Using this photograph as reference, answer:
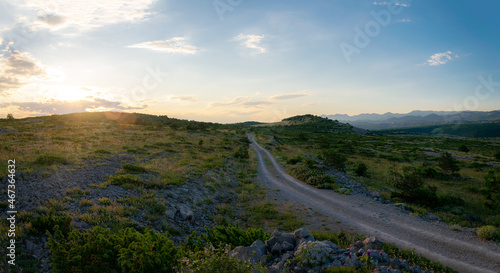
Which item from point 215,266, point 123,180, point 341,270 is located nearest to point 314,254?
point 341,270

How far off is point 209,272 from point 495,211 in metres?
20.7

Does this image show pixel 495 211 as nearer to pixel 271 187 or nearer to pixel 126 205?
pixel 271 187

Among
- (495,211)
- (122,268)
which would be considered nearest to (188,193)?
(122,268)

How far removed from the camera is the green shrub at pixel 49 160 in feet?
46.4

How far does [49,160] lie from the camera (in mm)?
14484

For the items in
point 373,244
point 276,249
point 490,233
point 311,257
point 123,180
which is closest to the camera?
point 311,257

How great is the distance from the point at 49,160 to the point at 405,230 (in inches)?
880

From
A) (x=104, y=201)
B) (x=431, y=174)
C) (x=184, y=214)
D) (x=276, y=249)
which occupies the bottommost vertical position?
(x=431, y=174)

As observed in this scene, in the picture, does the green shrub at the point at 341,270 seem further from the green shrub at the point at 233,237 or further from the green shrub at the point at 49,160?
the green shrub at the point at 49,160

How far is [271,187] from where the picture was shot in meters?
21.5

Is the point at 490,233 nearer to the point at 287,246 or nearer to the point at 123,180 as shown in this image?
the point at 287,246

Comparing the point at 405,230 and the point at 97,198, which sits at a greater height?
the point at 97,198

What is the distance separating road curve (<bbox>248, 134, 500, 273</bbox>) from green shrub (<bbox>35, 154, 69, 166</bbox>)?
16945mm

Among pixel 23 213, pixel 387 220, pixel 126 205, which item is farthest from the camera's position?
pixel 387 220
